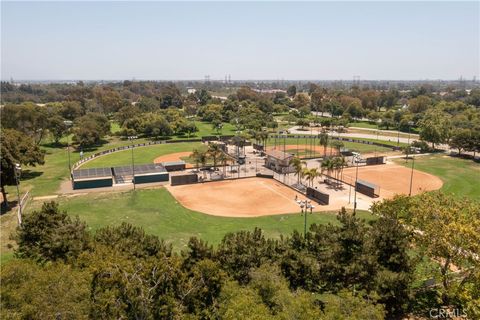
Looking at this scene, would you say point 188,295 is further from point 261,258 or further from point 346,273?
point 346,273

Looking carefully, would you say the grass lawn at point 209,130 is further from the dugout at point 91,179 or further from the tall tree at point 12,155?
the tall tree at point 12,155

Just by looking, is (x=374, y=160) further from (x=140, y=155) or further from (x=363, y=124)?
(x=363, y=124)

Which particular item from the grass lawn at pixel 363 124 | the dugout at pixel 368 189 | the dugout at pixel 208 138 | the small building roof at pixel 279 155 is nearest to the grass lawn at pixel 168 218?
the dugout at pixel 368 189

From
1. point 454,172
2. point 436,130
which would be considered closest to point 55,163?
point 454,172

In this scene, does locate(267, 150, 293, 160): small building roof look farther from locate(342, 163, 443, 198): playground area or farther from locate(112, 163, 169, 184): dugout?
locate(112, 163, 169, 184): dugout

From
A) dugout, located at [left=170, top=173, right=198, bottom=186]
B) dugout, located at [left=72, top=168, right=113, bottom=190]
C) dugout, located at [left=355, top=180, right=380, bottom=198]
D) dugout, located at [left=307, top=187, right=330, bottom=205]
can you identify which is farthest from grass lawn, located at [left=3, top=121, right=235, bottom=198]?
dugout, located at [left=355, top=180, right=380, bottom=198]
